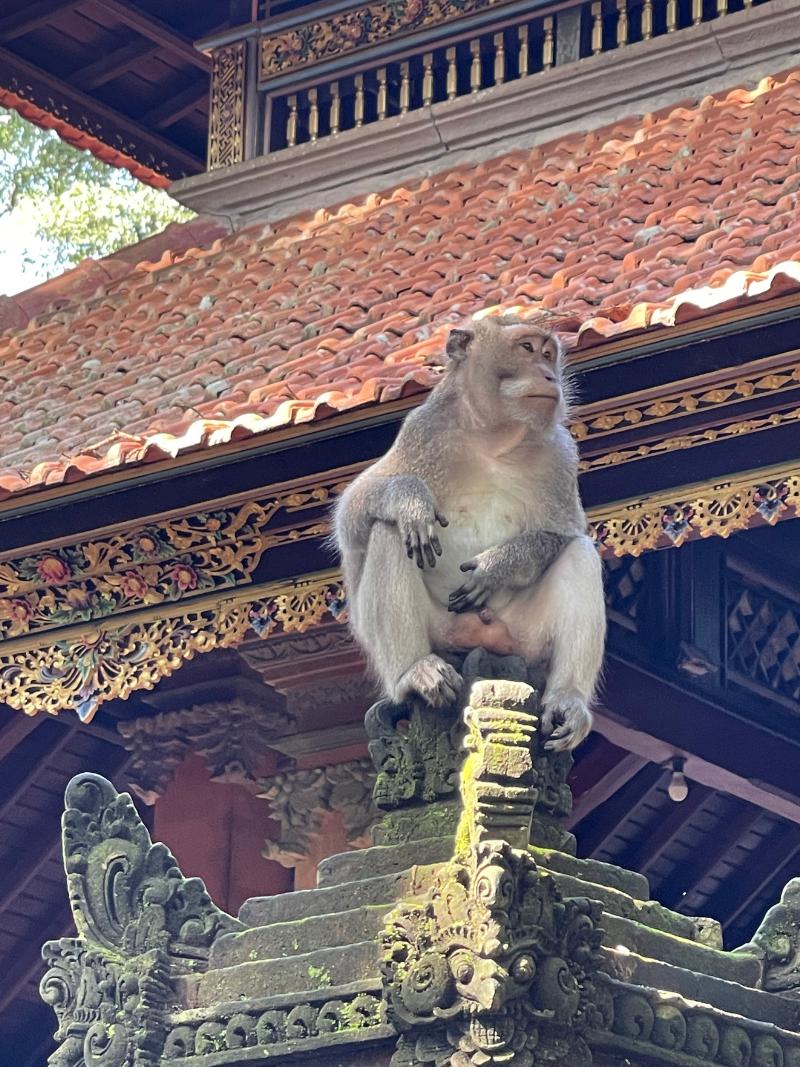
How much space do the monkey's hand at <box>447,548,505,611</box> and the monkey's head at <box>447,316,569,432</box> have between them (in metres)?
0.38

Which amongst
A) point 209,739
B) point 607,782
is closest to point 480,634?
point 209,739

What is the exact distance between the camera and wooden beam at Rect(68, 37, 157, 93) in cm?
1391

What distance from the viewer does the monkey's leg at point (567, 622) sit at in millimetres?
5645

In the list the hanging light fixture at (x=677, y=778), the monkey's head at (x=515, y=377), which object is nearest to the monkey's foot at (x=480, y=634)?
the monkey's head at (x=515, y=377)

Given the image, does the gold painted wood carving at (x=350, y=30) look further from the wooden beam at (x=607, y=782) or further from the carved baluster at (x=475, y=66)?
the wooden beam at (x=607, y=782)

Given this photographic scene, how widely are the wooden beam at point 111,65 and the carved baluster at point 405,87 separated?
216 cm

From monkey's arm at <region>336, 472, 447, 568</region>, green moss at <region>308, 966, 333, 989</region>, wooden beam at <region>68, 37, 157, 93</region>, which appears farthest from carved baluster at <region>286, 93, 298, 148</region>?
green moss at <region>308, 966, 333, 989</region>

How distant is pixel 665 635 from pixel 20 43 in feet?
20.4

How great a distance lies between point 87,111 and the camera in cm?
1445

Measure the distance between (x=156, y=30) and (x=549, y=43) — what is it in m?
2.81

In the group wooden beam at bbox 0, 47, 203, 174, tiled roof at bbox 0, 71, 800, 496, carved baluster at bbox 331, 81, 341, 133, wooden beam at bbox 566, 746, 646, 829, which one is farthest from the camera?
wooden beam at bbox 0, 47, 203, 174

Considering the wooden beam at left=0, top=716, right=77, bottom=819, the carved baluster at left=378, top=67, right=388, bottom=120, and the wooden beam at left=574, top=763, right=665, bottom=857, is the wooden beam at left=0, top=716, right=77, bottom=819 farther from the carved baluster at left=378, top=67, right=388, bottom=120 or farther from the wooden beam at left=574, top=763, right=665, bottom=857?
the carved baluster at left=378, top=67, right=388, bottom=120

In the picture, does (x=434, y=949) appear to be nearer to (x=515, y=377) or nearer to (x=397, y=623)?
(x=397, y=623)

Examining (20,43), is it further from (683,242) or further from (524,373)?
(524,373)
